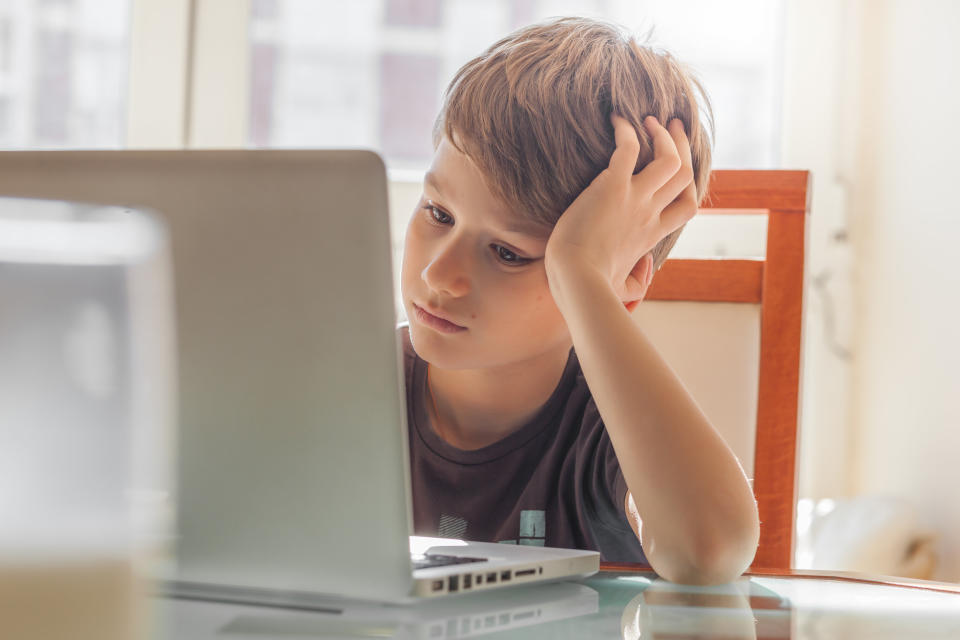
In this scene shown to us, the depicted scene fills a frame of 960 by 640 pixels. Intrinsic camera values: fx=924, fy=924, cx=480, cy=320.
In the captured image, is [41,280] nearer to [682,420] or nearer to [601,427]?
[682,420]

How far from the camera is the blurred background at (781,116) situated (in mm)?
1212

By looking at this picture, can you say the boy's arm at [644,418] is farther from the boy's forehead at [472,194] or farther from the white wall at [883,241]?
the white wall at [883,241]

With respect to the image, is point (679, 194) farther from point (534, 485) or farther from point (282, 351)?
point (282, 351)

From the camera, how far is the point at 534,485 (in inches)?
31.6

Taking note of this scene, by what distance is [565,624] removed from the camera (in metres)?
0.41

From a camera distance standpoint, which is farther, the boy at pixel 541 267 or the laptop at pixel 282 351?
the boy at pixel 541 267

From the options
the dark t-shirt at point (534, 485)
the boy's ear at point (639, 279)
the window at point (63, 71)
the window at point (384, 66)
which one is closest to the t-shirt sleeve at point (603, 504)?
the dark t-shirt at point (534, 485)

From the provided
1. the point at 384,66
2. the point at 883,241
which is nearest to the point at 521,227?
the point at 883,241

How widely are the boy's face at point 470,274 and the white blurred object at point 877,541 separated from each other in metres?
0.63

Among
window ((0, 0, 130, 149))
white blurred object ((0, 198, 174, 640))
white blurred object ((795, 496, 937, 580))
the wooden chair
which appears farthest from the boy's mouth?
window ((0, 0, 130, 149))

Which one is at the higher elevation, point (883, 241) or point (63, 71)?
point (63, 71)

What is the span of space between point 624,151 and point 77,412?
582mm

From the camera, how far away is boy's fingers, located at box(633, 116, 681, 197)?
74cm

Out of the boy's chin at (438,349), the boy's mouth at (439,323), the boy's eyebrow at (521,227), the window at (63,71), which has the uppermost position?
the window at (63,71)
